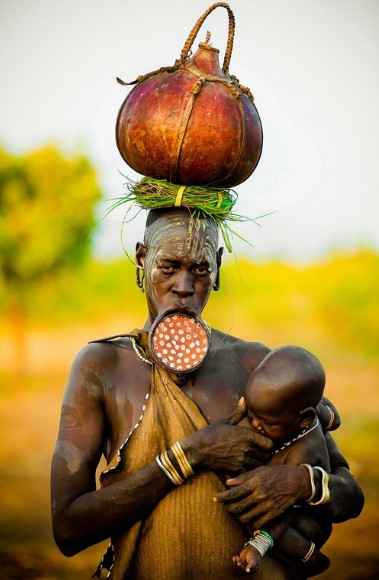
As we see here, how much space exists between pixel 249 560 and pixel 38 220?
→ 13.9 metres

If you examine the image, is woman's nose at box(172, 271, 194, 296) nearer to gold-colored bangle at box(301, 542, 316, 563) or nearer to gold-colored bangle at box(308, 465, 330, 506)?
gold-colored bangle at box(308, 465, 330, 506)

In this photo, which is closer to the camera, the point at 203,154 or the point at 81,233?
the point at 203,154

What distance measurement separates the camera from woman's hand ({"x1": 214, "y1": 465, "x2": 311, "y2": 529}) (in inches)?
137

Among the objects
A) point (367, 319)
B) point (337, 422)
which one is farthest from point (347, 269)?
point (337, 422)

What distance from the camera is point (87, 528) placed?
347cm

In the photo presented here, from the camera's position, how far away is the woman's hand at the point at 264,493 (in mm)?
3480

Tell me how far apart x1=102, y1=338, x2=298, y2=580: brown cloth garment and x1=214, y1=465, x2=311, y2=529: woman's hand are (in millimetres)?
100

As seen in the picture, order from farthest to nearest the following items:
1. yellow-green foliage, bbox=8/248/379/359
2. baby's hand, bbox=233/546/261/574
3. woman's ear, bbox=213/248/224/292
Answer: yellow-green foliage, bbox=8/248/379/359 → woman's ear, bbox=213/248/224/292 → baby's hand, bbox=233/546/261/574

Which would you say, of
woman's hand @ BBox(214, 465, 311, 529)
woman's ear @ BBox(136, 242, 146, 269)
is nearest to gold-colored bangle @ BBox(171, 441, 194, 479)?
woman's hand @ BBox(214, 465, 311, 529)

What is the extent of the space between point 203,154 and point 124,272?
12.5m

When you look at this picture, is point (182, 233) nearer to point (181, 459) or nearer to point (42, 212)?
point (181, 459)

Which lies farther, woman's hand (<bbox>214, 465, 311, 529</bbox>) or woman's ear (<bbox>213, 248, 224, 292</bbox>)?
woman's ear (<bbox>213, 248, 224, 292</bbox>)

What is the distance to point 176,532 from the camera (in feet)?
11.7

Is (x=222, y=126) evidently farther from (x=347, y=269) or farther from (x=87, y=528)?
(x=347, y=269)
